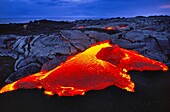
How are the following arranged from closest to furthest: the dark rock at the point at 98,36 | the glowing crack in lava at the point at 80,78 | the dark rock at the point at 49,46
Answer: the glowing crack in lava at the point at 80,78 → the dark rock at the point at 49,46 → the dark rock at the point at 98,36

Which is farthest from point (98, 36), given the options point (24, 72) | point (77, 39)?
point (24, 72)

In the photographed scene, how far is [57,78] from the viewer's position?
527cm

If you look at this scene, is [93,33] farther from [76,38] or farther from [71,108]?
[71,108]

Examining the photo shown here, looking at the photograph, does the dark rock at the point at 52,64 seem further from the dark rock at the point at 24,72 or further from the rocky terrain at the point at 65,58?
the dark rock at the point at 24,72

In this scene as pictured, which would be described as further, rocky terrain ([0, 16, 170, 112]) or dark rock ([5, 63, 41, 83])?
dark rock ([5, 63, 41, 83])

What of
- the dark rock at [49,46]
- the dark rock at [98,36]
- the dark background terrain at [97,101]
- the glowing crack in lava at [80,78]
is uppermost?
the dark rock at [98,36]

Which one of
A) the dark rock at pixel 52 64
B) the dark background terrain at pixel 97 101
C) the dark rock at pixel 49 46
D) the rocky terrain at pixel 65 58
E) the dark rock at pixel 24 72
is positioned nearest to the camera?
the dark background terrain at pixel 97 101

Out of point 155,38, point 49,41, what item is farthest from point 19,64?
point 155,38

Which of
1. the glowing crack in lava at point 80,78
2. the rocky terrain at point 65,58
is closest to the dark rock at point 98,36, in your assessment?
the rocky terrain at point 65,58

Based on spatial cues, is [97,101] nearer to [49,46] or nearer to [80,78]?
[80,78]

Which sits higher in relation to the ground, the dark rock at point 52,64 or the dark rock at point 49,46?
the dark rock at point 49,46

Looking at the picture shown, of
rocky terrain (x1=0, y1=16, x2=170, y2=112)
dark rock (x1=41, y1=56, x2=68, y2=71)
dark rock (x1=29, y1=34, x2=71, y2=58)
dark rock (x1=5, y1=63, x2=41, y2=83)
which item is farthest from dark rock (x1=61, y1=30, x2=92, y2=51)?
dark rock (x1=5, y1=63, x2=41, y2=83)

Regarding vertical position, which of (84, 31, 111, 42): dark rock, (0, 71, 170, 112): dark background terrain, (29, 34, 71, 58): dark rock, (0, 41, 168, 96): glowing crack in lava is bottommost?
(0, 71, 170, 112): dark background terrain

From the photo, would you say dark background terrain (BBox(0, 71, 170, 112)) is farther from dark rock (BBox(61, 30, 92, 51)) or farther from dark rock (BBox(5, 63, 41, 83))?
dark rock (BBox(61, 30, 92, 51))
